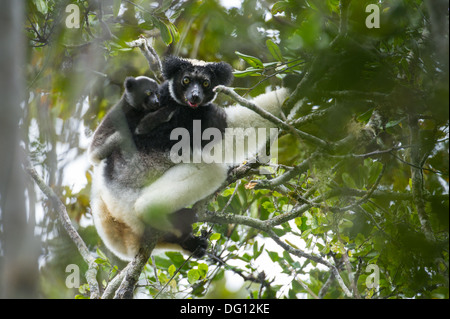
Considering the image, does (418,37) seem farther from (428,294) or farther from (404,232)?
(428,294)

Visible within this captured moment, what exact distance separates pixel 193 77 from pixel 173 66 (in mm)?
193

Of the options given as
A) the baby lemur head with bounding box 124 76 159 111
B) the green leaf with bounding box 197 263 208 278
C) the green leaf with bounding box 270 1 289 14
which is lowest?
the green leaf with bounding box 197 263 208 278

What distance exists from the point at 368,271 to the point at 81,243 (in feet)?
7.06

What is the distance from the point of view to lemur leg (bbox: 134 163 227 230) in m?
Result: 2.70

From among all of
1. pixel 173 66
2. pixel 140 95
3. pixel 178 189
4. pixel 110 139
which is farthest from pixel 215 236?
pixel 173 66

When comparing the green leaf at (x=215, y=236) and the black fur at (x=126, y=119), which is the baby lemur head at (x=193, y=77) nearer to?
the black fur at (x=126, y=119)

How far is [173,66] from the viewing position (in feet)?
9.94

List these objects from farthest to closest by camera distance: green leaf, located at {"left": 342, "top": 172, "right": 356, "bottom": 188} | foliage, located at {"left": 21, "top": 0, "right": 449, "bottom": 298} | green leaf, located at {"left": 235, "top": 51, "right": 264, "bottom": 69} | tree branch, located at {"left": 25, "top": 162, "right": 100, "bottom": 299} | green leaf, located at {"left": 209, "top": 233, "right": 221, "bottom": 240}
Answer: green leaf, located at {"left": 209, "top": 233, "right": 221, "bottom": 240}, tree branch, located at {"left": 25, "top": 162, "right": 100, "bottom": 299}, green leaf, located at {"left": 342, "top": 172, "right": 356, "bottom": 188}, green leaf, located at {"left": 235, "top": 51, "right": 264, "bottom": 69}, foliage, located at {"left": 21, "top": 0, "right": 449, "bottom": 298}

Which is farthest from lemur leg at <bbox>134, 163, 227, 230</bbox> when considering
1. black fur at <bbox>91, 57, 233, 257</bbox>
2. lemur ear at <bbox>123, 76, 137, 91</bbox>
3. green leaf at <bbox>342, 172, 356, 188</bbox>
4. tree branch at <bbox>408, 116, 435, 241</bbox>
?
tree branch at <bbox>408, 116, 435, 241</bbox>

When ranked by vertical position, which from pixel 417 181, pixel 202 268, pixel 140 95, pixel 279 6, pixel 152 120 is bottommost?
pixel 202 268

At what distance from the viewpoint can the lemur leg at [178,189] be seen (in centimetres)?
270

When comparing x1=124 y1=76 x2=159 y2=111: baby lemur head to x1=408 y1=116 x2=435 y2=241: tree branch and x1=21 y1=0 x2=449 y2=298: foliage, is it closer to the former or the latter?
x1=21 y1=0 x2=449 y2=298: foliage

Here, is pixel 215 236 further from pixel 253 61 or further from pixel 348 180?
pixel 253 61

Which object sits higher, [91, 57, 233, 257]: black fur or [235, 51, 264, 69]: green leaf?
[235, 51, 264, 69]: green leaf
